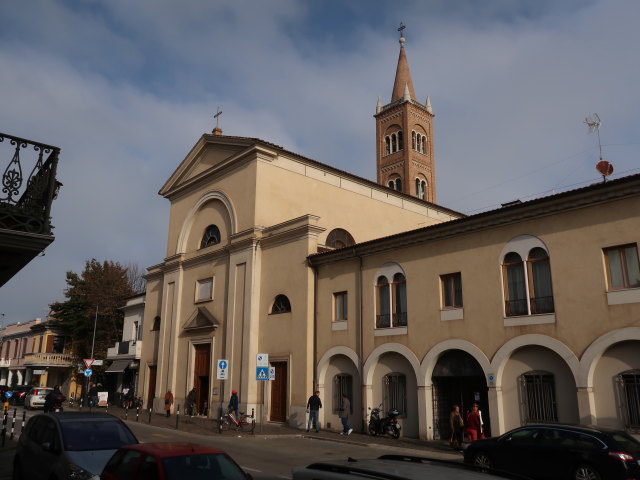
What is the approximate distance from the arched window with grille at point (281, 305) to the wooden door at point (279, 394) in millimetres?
2405

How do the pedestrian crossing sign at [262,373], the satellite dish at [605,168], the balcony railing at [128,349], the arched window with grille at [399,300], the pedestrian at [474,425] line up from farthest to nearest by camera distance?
the balcony railing at [128,349], the pedestrian crossing sign at [262,373], the arched window with grille at [399,300], the satellite dish at [605,168], the pedestrian at [474,425]

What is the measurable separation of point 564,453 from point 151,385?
28.1 m

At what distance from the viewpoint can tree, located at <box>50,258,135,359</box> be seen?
48.8 metres

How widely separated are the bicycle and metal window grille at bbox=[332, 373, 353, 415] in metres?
3.43

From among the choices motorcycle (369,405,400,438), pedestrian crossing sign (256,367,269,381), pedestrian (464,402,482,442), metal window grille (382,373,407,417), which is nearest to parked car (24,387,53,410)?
pedestrian crossing sign (256,367,269,381)

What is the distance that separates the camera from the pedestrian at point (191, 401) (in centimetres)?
2853

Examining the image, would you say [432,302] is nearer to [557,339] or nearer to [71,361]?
[557,339]

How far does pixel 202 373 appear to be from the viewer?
29.4m

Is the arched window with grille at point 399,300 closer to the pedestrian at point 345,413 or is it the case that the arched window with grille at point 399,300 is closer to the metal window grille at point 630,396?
the pedestrian at point 345,413

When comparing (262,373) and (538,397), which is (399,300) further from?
(538,397)

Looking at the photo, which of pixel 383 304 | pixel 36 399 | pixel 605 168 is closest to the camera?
pixel 605 168

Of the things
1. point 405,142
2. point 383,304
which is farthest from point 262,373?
point 405,142

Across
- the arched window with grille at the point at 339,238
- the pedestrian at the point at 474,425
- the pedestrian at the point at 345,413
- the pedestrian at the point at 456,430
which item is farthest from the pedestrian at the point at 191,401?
the pedestrian at the point at 474,425

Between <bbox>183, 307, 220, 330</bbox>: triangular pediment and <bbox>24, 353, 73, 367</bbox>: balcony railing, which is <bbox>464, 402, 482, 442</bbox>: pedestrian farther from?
<bbox>24, 353, 73, 367</bbox>: balcony railing
